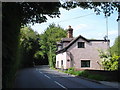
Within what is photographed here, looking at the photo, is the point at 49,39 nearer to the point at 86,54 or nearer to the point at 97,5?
the point at 86,54

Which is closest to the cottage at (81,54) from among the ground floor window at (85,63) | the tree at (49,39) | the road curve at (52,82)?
the ground floor window at (85,63)

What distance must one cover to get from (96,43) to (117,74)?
21.3m

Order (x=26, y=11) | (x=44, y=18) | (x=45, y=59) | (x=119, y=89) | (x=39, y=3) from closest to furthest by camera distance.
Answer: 1. (x=39, y=3)
2. (x=26, y=11)
3. (x=44, y=18)
4. (x=119, y=89)
5. (x=45, y=59)

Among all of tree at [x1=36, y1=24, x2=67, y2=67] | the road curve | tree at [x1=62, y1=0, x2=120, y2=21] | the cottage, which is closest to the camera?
tree at [x1=62, y1=0, x2=120, y2=21]

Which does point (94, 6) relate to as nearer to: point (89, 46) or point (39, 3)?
point (39, 3)

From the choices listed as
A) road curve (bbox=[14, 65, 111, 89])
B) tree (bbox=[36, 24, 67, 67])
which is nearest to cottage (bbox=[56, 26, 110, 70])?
road curve (bbox=[14, 65, 111, 89])

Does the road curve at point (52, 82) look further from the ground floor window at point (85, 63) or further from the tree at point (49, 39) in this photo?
the tree at point (49, 39)

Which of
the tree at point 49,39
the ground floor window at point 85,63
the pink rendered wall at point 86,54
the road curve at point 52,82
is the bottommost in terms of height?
the road curve at point 52,82

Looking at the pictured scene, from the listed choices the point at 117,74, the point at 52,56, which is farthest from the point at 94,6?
the point at 52,56

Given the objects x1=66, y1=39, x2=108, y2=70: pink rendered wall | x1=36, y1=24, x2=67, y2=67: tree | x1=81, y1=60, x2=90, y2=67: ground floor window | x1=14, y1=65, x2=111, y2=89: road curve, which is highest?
x1=36, y1=24, x2=67, y2=67: tree

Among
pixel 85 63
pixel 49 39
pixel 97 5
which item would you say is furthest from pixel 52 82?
pixel 49 39

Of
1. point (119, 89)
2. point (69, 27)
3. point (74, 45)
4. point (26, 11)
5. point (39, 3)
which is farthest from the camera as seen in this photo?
point (69, 27)

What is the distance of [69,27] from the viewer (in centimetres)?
5022

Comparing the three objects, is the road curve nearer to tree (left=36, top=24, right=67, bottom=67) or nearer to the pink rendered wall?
the pink rendered wall
